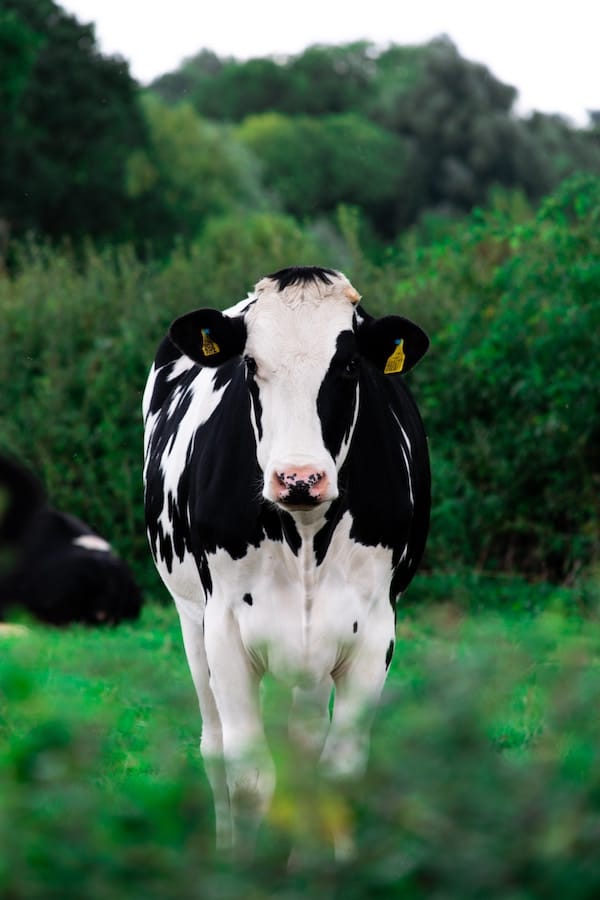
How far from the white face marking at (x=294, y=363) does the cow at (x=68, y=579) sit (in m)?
7.36

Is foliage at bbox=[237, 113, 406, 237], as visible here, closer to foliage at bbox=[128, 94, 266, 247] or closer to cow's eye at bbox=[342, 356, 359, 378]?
foliage at bbox=[128, 94, 266, 247]

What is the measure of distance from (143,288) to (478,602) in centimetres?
476

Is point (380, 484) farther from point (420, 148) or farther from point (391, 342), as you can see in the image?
point (420, 148)

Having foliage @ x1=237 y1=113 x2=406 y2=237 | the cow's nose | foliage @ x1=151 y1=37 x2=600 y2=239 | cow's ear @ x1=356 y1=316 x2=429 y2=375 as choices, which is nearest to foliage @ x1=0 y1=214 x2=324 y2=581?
cow's ear @ x1=356 y1=316 x2=429 y2=375

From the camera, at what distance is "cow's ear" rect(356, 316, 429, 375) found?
5312mm

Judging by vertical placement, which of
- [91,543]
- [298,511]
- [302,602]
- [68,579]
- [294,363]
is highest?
[294,363]

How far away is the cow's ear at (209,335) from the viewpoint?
5242 millimetres

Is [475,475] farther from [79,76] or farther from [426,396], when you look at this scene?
Answer: [79,76]

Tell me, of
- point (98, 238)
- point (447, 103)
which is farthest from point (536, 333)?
point (447, 103)

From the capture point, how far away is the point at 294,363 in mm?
4945

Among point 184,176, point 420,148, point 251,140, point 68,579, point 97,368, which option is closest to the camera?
point 68,579

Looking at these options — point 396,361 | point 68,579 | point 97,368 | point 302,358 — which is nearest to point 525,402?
point 97,368

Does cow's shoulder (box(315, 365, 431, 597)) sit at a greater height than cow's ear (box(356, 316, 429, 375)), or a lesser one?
lesser

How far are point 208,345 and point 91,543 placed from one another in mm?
7811
